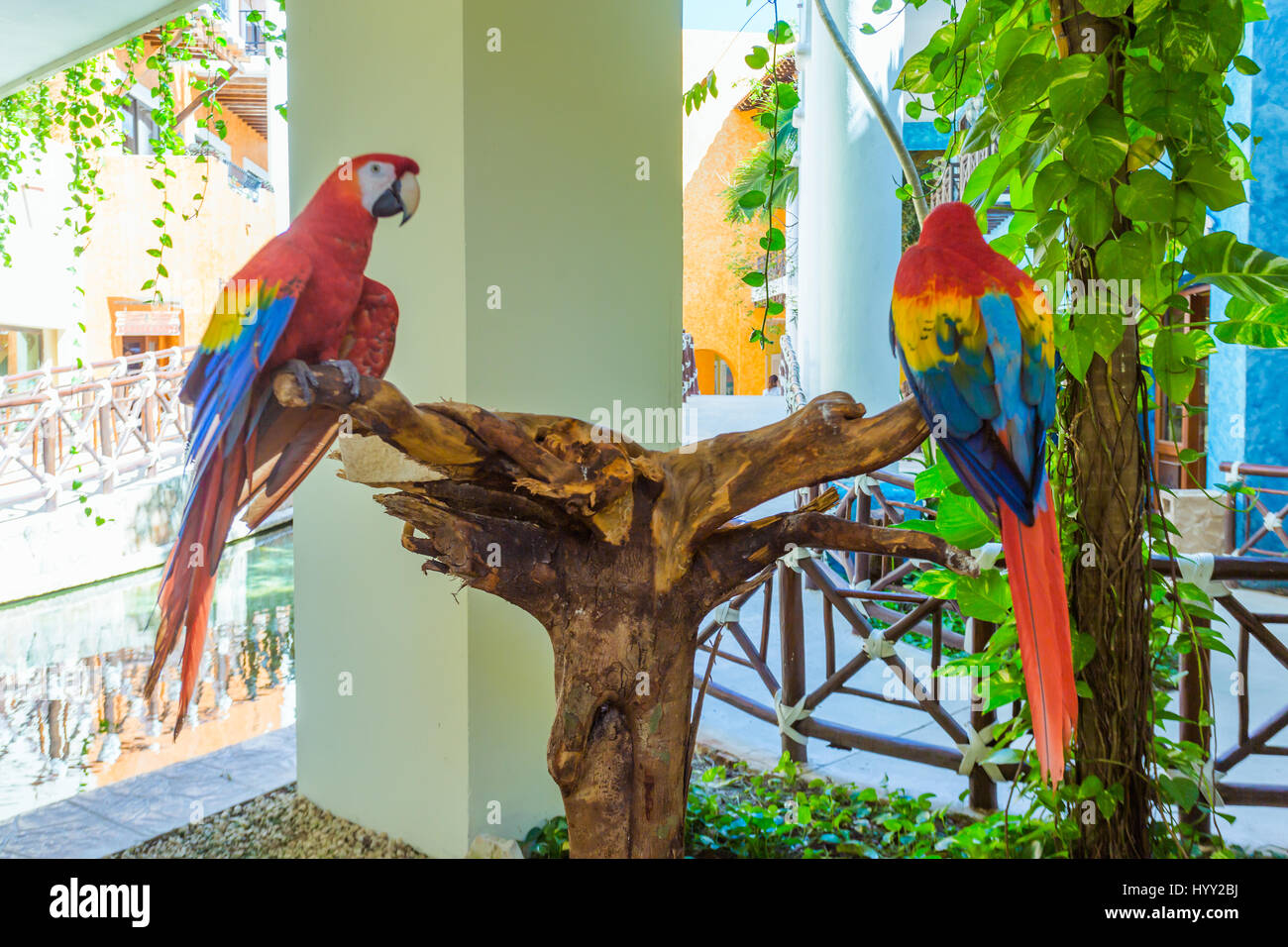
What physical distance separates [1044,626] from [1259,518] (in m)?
3.92

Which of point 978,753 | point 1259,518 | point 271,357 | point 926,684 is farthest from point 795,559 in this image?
point 1259,518

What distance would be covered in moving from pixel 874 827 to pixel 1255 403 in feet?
10.4

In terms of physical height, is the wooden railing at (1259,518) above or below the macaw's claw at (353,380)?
below

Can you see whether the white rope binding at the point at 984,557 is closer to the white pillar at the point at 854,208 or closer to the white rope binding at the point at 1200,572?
the white rope binding at the point at 1200,572

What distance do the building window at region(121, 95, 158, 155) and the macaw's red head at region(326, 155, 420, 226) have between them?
252 centimetres

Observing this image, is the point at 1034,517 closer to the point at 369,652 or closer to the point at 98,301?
the point at 369,652

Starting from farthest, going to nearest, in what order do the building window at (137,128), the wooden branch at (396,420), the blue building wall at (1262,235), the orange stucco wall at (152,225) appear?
the blue building wall at (1262,235) < the building window at (137,128) < the orange stucco wall at (152,225) < the wooden branch at (396,420)

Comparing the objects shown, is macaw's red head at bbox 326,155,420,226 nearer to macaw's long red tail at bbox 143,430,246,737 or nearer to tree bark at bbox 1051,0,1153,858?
macaw's long red tail at bbox 143,430,246,737

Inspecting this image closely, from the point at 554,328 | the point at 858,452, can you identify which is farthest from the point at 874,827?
the point at 554,328

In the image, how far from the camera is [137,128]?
135 inches

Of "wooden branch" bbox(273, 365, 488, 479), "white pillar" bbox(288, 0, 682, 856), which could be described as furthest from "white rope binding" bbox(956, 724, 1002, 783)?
"wooden branch" bbox(273, 365, 488, 479)

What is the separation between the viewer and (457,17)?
1.43 m

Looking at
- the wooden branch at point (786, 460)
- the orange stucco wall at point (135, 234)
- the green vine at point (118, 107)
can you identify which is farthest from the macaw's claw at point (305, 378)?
the orange stucco wall at point (135, 234)

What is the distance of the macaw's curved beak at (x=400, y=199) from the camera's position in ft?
3.81
